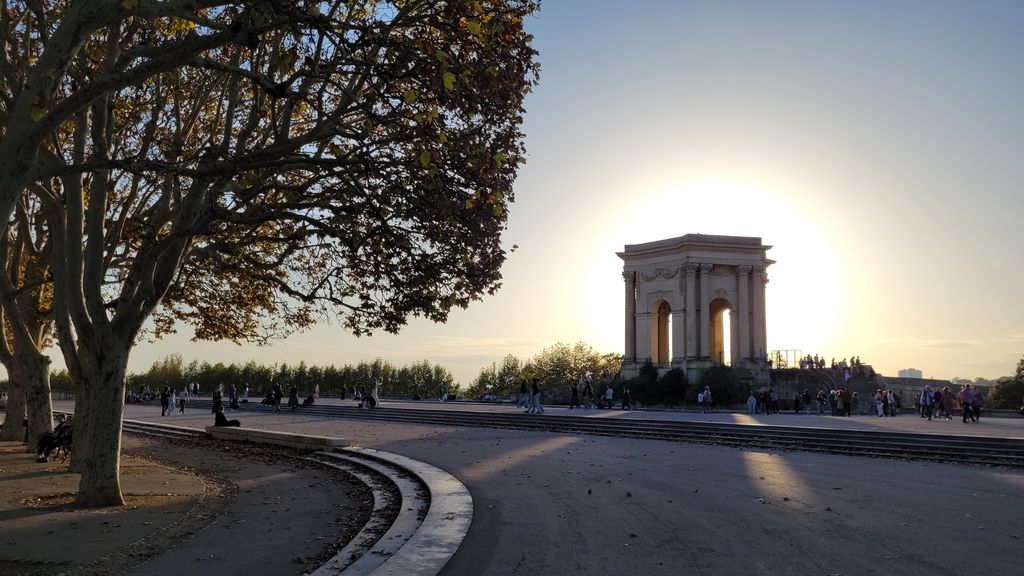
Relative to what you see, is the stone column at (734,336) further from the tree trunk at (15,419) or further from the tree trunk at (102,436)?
the tree trunk at (102,436)

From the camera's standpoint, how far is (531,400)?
35.0 m

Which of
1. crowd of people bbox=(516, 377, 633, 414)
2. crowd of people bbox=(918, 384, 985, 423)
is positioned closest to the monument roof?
crowd of people bbox=(516, 377, 633, 414)

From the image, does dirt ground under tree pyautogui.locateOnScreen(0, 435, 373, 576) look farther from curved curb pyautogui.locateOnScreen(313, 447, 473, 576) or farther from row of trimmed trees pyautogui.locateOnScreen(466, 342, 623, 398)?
row of trimmed trees pyautogui.locateOnScreen(466, 342, 623, 398)

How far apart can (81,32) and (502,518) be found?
7451 mm

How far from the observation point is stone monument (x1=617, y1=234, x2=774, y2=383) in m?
53.0

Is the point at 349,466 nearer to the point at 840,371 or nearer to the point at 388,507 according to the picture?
the point at 388,507

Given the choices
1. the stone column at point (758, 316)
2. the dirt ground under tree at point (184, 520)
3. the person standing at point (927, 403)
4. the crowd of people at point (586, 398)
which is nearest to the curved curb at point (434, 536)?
the dirt ground under tree at point (184, 520)

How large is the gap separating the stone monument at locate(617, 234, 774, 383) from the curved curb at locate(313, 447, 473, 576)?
132 feet

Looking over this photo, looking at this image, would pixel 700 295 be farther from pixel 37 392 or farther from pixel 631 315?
pixel 37 392

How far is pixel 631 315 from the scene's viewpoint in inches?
2287

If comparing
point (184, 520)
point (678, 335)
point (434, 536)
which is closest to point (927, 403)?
point (678, 335)

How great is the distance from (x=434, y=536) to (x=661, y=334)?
53442mm

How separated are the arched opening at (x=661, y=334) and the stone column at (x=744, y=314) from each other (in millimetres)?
5191

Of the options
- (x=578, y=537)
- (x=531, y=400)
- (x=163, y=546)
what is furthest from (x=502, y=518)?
(x=531, y=400)
